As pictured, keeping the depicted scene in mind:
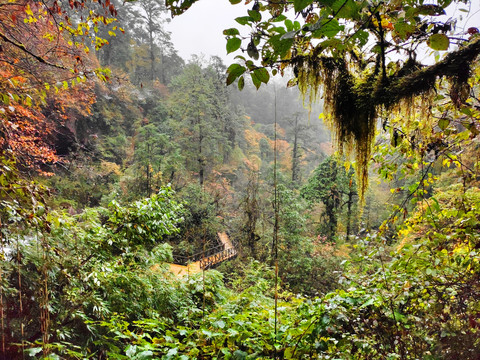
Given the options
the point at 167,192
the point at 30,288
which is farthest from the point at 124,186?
the point at 30,288

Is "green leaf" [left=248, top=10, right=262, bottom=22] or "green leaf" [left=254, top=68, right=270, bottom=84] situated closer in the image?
"green leaf" [left=248, top=10, right=262, bottom=22]

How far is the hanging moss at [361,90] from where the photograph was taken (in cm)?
140

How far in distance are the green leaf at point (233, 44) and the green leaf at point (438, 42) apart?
978mm

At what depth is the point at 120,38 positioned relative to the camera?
65.3 ft

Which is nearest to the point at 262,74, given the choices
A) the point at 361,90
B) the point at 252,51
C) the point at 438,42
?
the point at 252,51

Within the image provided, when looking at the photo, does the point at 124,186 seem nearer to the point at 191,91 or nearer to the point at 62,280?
the point at 191,91

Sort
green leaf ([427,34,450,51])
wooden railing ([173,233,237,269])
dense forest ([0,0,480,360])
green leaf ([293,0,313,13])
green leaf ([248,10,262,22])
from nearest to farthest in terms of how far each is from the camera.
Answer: green leaf ([293,0,313,13]) < green leaf ([248,10,262,22]) < green leaf ([427,34,450,51]) < dense forest ([0,0,480,360]) < wooden railing ([173,233,237,269])

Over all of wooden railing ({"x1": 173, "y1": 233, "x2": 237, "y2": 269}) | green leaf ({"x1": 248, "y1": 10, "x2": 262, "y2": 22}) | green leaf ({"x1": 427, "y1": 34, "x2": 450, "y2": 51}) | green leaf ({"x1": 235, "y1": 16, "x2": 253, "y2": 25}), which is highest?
green leaf ({"x1": 427, "y1": 34, "x2": 450, "y2": 51})

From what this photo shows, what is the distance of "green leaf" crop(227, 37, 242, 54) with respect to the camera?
88 cm

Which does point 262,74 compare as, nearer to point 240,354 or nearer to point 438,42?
point 438,42

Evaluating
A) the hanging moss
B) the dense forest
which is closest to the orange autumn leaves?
the dense forest

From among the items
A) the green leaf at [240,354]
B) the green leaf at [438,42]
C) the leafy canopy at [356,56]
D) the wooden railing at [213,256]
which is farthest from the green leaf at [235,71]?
the wooden railing at [213,256]

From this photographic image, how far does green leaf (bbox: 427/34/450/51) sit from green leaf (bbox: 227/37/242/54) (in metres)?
0.98

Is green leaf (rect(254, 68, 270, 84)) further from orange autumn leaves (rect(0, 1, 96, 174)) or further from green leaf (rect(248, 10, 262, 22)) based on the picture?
orange autumn leaves (rect(0, 1, 96, 174))
